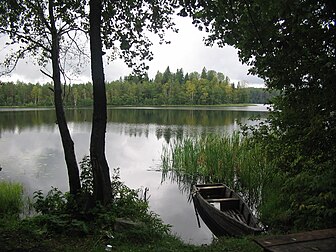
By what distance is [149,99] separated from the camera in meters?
74.2

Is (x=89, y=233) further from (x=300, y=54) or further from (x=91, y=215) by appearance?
(x=300, y=54)

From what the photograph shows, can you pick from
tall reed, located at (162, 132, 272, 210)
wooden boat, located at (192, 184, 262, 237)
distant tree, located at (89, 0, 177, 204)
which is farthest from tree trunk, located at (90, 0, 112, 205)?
tall reed, located at (162, 132, 272, 210)

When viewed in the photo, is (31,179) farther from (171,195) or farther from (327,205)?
(327,205)

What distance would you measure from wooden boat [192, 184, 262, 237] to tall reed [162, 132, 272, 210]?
3.94ft

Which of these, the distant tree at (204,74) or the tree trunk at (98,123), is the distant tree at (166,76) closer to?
the distant tree at (204,74)

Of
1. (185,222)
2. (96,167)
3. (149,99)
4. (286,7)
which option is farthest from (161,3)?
(149,99)

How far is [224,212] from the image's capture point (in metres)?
7.15

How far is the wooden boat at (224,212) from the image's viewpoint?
20.1 ft

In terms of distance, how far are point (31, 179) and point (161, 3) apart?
373 inches

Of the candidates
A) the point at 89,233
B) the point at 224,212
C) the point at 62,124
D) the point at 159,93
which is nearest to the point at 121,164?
the point at 224,212

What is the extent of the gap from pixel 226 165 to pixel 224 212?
375 cm

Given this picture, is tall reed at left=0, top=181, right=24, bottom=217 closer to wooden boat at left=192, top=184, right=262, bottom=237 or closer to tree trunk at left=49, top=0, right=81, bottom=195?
tree trunk at left=49, top=0, right=81, bottom=195

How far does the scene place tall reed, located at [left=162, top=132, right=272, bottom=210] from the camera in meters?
9.38

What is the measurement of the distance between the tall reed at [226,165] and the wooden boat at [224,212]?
120 centimetres
